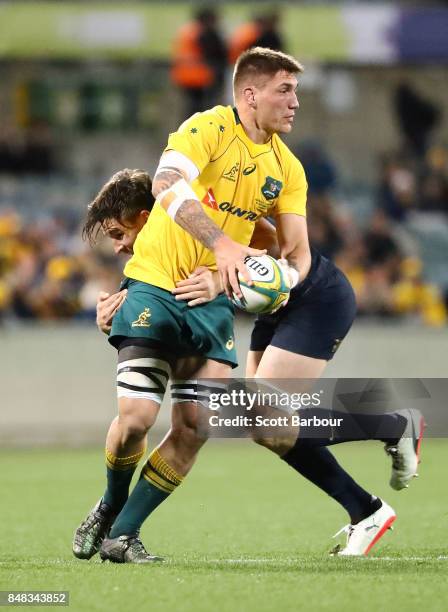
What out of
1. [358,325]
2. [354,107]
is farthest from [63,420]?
[354,107]

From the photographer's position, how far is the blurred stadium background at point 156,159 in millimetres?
14188

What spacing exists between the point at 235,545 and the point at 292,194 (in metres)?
1.91

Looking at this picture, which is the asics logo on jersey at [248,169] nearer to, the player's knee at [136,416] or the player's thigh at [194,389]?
the player's thigh at [194,389]

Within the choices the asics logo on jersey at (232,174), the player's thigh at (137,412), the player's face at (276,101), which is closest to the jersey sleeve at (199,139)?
the asics logo on jersey at (232,174)

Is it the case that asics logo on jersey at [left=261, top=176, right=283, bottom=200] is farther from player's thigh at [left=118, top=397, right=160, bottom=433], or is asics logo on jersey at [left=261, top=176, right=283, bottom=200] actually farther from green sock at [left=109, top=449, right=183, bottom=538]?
green sock at [left=109, top=449, right=183, bottom=538]

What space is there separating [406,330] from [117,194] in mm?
8826

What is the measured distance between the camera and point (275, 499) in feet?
30.6

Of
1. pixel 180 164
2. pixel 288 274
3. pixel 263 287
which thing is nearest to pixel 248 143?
pixel 180 164

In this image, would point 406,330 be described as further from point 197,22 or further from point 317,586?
point 317,586

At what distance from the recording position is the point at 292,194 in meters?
6.30

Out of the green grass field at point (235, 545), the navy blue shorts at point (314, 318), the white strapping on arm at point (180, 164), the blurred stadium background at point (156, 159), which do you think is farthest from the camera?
the blurred stadium background at point (156, 159)

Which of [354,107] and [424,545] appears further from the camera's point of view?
[354,107]

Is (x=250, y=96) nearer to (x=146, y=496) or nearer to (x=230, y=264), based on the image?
(x=230, y=264)

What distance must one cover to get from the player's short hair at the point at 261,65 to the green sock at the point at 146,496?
1875mm
